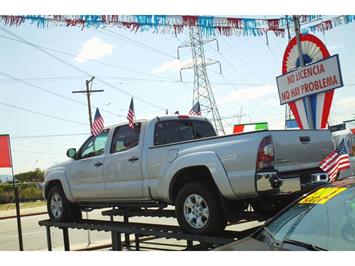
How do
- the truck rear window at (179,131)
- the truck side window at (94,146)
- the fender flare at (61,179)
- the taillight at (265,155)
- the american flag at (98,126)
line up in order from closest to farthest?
1. the taillight at (265,155)
2. the truck rear window at (179,131)
3. the truck side window at (94,146)
4. the american flag at (98,126)
5. the fender flare at (61,179)

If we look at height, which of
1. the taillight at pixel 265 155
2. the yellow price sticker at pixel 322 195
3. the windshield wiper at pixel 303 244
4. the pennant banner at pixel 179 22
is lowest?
the windshield wiper at pixel 303 244

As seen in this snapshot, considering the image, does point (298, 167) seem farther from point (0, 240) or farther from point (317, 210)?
point (0, 240)

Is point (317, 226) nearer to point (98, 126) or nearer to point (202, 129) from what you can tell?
point (202, 129)

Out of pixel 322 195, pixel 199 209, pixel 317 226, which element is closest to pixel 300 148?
pixel 199 209

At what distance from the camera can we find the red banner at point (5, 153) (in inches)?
376

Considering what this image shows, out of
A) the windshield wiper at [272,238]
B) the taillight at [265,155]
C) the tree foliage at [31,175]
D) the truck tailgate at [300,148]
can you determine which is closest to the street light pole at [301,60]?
the truck tailgate at [300,148]

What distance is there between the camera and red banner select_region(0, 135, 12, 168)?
955 centimetres

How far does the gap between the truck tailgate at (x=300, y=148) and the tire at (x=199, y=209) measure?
0.86 m

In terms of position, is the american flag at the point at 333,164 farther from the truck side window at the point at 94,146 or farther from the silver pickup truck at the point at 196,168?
the truck side window at the point at 94,146

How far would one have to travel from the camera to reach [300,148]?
5.49 m

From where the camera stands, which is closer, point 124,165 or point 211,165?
point 211,165

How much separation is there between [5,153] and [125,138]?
12.9 ft

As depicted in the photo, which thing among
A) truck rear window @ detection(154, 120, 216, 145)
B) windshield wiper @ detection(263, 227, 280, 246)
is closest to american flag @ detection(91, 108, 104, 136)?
truck rear window @ detection(154, 120, 216, 145)

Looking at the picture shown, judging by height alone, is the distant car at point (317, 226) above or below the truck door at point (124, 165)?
below
